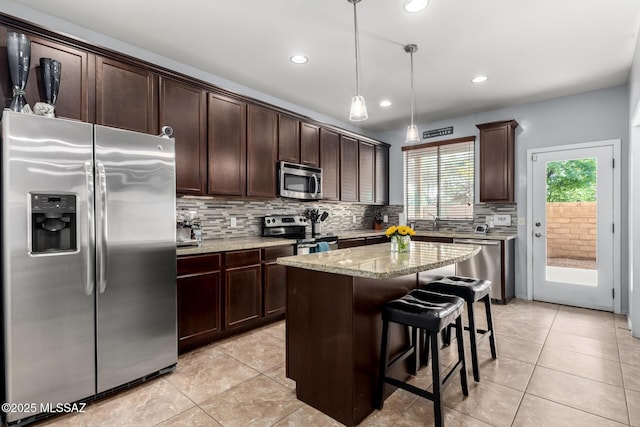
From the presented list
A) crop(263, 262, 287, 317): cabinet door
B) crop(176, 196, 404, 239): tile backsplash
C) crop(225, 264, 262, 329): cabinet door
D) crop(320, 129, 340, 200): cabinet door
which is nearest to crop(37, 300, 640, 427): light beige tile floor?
crop(225, 264, 262, 329): cabinet door

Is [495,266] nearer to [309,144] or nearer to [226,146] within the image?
[309,144]

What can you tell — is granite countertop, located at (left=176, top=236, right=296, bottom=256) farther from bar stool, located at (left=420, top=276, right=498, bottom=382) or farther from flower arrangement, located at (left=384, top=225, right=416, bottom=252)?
bar stool, located at (left=420, top=276, right=498, bottom=382)

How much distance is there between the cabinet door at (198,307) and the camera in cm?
271

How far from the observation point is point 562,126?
13.6 feet

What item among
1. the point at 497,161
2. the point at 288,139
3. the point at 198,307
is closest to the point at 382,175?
the point at 497,161

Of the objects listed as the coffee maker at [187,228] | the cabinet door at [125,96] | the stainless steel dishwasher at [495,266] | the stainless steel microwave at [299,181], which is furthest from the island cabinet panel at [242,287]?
the stainless steel dishwasher at [495,266]

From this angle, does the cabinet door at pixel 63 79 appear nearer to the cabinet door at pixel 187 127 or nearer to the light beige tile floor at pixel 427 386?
the cabinet door at pixel 187 127

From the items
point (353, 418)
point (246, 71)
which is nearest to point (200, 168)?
point (246, 71)

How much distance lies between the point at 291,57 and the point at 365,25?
0.82m

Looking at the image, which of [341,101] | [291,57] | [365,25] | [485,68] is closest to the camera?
[365,25]

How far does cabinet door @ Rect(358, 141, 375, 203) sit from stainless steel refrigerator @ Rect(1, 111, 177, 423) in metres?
3.30

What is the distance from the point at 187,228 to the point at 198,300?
0.79 metres

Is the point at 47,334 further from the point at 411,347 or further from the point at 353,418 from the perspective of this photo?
the point at 411,347

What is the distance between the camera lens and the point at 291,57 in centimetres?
309
